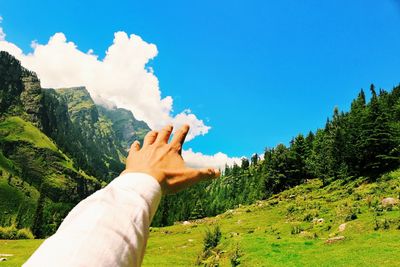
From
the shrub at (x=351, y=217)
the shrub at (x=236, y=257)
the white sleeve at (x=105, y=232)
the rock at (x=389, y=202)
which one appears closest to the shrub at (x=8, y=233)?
the shrub at (x=236, y=257)

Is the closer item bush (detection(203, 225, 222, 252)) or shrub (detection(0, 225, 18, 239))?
bush (detection(203, 225, 222, 252))

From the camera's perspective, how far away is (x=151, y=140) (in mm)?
2244

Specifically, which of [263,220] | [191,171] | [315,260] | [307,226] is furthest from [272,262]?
[263,220]

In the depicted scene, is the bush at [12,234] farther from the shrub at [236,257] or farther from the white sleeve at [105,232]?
the white sleeve at [105,232]

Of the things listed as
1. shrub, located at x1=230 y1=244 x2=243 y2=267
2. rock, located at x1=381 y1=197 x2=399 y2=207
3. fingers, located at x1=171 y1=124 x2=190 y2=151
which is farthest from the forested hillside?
fingers, located at x1=171 y1=124 x2=190 y2=151

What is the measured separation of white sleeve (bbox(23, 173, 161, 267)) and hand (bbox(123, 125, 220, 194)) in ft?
0.91

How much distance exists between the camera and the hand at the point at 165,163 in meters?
1.93

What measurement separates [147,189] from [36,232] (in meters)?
112

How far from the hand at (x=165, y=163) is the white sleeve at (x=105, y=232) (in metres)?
0.28

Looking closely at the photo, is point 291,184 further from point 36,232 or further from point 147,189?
point 147,189

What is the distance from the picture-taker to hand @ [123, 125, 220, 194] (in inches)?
76.2

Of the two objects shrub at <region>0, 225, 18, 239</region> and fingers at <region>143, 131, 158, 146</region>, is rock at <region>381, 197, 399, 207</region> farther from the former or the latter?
shrub at <region>0, 225, 18, 239</region>

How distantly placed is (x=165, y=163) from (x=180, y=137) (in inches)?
14.4

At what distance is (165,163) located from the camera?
6.61 feet
